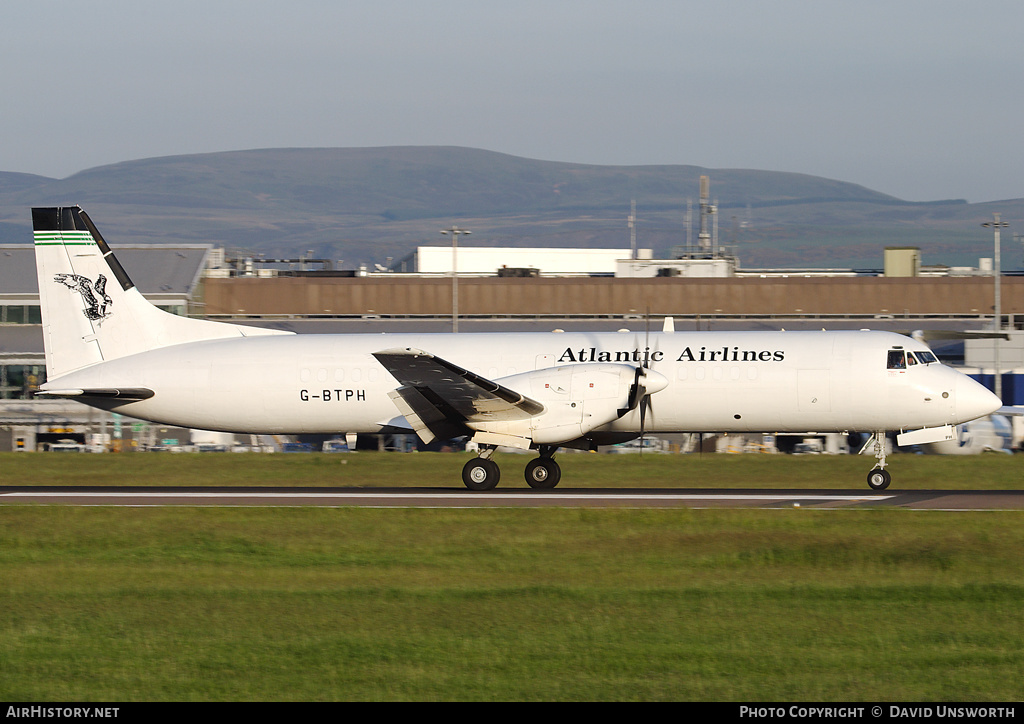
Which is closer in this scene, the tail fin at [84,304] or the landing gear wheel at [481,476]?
the landing gear wheel at [481,476]

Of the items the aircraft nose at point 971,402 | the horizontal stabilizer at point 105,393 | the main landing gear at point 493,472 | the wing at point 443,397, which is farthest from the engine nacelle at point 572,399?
the horizontal stabilizer at point 105,393

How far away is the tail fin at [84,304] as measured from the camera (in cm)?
2762

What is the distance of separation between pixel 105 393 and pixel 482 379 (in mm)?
9384

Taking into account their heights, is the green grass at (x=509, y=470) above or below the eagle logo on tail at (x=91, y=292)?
below

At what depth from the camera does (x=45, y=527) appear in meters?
20.3

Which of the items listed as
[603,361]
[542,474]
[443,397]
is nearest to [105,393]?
[443,397]

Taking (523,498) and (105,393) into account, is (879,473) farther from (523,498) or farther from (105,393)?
(105,393)

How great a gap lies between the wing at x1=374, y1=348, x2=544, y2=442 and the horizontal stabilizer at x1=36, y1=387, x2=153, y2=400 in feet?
20.5

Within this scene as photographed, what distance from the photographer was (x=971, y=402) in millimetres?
24672

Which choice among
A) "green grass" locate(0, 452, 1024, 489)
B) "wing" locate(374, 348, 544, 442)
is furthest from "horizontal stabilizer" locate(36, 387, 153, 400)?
"wing" locate(374, 348, 544, 442)

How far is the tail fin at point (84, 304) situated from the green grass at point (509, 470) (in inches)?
181

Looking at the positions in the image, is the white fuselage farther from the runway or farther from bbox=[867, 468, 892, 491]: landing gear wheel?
the runway

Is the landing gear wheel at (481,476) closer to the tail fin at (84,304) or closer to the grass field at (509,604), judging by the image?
the grass field at (509,604)

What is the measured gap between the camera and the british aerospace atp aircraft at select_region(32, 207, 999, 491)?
24.8 metres
